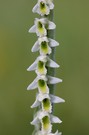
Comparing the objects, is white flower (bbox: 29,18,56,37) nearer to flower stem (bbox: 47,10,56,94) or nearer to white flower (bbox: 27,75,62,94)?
flower stem (bbox: 47,10,56,94)

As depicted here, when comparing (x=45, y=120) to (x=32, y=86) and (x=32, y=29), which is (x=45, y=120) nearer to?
(x=32, y=86)

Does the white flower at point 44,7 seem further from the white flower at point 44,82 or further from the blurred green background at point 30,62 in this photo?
the blurred green background at point 30,62

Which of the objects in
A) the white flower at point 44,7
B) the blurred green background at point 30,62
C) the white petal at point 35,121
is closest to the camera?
the white flower at point 44,7

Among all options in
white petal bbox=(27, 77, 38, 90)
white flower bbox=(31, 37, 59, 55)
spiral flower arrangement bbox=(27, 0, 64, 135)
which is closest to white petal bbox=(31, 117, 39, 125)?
spiral flower arrangement bbox=(27, 0, 64, 135)

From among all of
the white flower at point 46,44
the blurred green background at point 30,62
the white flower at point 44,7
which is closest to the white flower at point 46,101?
the white flower at point 46,44

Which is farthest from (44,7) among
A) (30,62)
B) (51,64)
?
(30,62)
